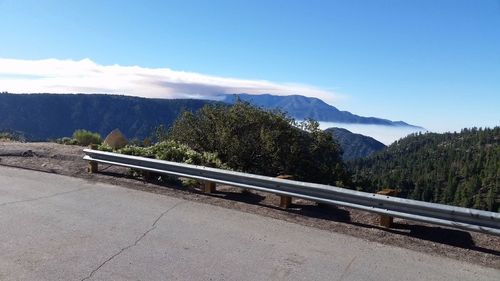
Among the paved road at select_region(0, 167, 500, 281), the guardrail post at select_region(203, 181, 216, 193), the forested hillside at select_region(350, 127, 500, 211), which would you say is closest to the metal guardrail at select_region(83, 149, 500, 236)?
the guardrail post at select_region(203, 181, 216, 193)

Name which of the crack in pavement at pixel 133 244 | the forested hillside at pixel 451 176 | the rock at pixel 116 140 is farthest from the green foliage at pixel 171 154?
the forested hillside at pixel 451 176

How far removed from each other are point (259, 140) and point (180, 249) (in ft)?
38.1

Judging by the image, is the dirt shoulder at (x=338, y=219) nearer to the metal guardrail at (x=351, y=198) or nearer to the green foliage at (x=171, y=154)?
the metal guardrail at (x=351, y=198)

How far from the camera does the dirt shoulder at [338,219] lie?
5.78 m

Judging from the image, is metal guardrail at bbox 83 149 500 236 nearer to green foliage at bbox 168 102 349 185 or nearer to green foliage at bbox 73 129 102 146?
green foliage at bbox 168 102 349 185

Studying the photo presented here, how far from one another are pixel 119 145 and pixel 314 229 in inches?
400

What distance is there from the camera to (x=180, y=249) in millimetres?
5391

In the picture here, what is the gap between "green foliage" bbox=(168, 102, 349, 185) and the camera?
53.4 ft

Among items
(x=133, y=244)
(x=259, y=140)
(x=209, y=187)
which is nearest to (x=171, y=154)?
(x=209, y=187)

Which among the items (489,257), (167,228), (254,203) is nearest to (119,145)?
(254,203)

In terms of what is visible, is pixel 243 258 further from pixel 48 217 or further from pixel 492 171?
pixel 492 171

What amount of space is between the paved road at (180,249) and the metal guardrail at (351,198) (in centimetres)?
66

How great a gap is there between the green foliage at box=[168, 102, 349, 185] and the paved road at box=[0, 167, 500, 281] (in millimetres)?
8710

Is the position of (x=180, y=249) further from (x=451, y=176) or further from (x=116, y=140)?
(x=451, y=176)
